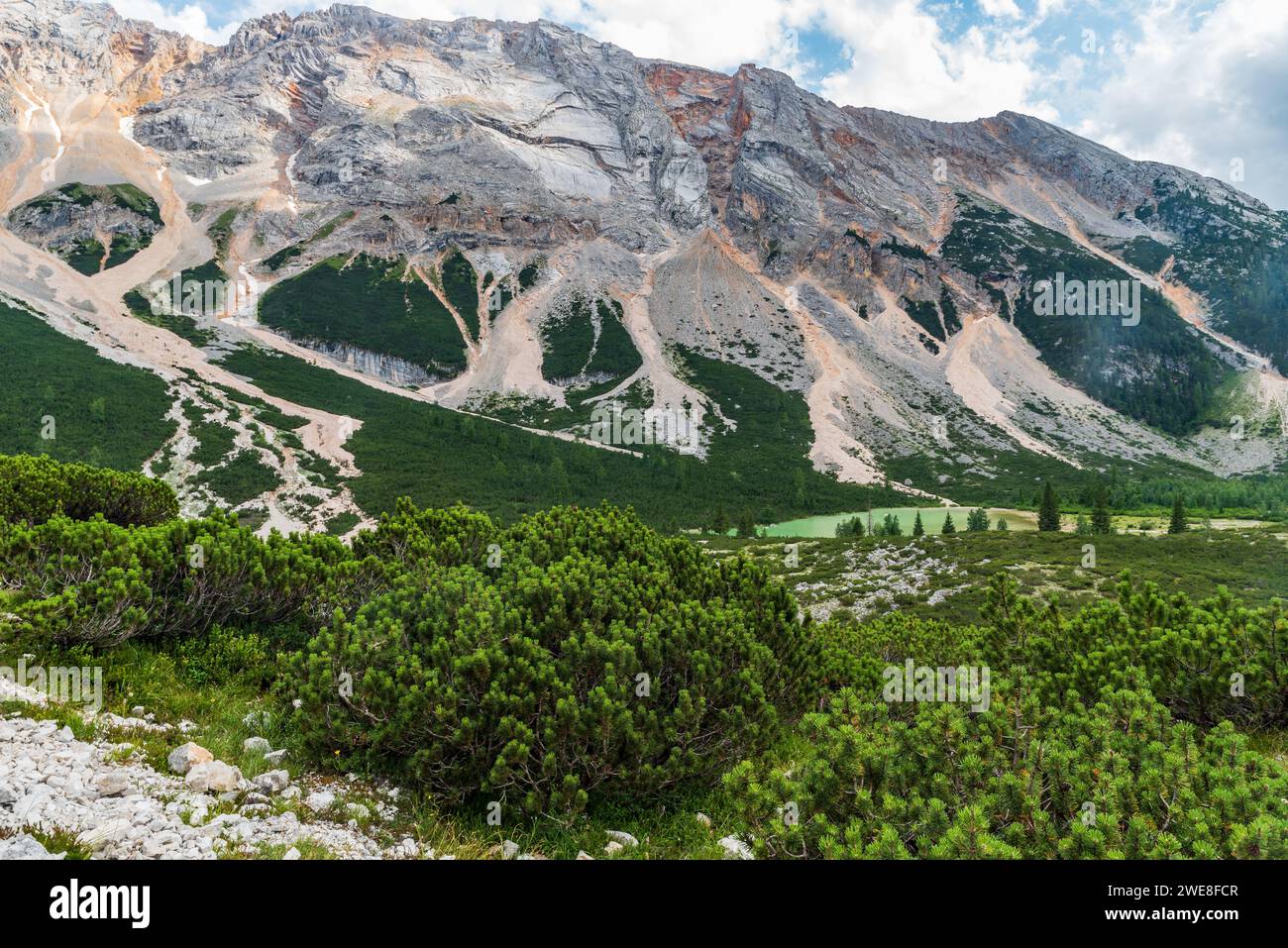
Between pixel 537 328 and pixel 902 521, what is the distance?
106536 millimetres

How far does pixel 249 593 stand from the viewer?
1140cm

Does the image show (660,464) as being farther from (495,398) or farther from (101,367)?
(101,367)

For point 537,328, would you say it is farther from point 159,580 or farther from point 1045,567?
point 159,580

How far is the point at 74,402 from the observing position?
75.7 m

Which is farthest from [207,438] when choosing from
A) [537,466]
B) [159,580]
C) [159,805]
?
[159,805]

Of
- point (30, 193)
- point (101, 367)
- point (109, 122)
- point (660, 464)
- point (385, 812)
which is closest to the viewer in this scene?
point (385, 812)

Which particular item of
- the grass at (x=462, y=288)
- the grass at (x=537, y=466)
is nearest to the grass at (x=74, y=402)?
the grass at (x=537, y=466)

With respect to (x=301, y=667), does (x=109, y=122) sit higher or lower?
higher

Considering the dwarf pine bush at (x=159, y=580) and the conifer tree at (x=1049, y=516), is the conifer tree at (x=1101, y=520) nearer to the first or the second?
the conifer tree at (x=1049, y=516)

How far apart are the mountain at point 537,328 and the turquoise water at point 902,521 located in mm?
6505

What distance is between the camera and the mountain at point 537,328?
96.9 meters
